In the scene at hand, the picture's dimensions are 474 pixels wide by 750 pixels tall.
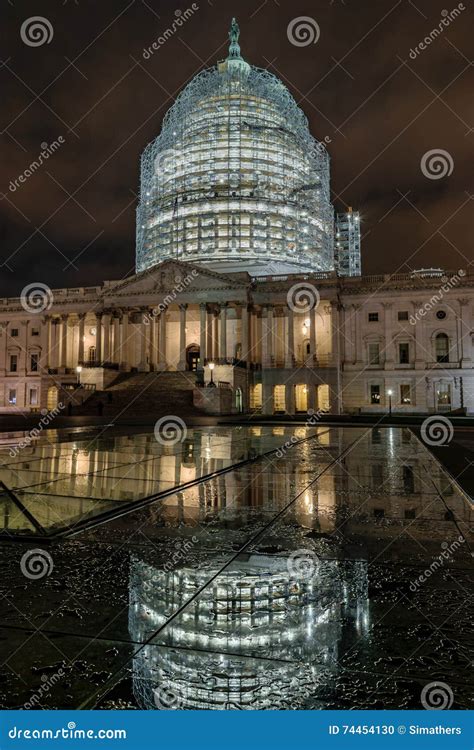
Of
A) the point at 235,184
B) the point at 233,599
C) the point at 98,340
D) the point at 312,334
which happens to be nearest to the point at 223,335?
the point at 312,334

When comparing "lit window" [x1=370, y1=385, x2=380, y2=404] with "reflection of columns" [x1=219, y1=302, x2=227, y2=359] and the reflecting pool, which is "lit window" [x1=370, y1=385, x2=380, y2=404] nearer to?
"reflection of columns" [x1=219, y1=302, x2=227, y2=359]

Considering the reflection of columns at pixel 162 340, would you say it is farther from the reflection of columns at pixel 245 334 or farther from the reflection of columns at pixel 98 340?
the reflection of columns at pixel 245 334

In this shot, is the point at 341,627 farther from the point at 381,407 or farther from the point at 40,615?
the point at 381,407

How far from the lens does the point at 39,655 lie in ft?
8.57

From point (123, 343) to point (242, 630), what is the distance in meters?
60.4

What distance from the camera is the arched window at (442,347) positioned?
57.1 meters

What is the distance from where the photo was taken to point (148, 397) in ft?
151

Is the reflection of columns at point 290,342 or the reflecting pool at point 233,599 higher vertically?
the reflection of columns at point 290,342

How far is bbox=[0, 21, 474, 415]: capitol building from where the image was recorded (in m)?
56.3

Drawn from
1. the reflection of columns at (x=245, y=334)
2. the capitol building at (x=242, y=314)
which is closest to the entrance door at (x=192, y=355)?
the capitol building at (x=242, y=314)

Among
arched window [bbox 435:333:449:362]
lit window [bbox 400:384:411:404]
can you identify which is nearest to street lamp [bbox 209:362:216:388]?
lit window [bbox 400:384:411:404]

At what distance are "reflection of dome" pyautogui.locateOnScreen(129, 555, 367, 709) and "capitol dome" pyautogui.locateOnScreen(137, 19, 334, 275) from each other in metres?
69.4

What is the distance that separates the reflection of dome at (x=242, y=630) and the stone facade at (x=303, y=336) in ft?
159

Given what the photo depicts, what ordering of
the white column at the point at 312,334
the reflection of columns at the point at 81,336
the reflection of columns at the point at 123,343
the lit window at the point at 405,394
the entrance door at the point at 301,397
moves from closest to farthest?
the white column at the point at 312,334 → the lit window at the point at 405,394 → the entrance door at the point at 301,397 → the reflection of columns at the point at 123,343 → the reflection of columns at the point at 81,336
